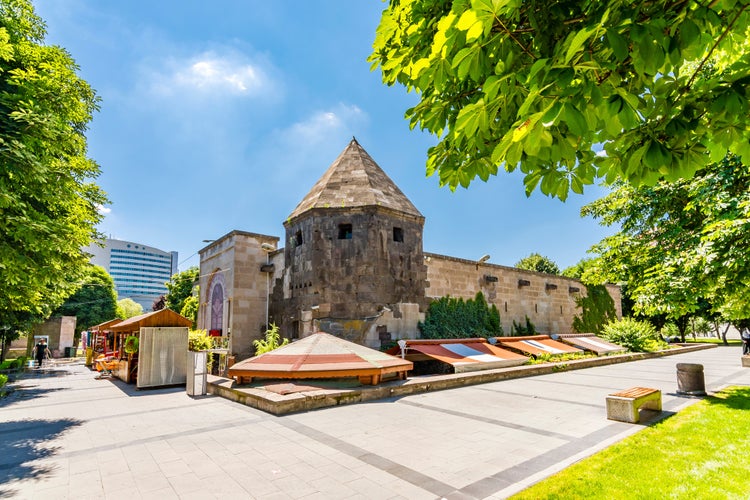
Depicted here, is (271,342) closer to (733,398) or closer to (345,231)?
(345,231)

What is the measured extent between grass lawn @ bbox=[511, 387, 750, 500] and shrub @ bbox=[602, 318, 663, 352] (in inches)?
593

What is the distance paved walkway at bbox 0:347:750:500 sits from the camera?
4.67 metres

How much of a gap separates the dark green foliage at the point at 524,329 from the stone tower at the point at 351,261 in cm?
743

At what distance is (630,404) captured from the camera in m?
7.04

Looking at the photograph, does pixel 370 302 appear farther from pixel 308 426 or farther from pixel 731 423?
pixel 731 423

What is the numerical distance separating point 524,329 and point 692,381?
39.1ft

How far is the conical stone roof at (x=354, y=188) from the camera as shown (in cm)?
1557

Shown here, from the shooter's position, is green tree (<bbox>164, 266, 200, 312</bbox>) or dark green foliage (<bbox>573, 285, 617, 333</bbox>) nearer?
dark green foliage (<bbox>573, 285, 617, 333</bbox>)

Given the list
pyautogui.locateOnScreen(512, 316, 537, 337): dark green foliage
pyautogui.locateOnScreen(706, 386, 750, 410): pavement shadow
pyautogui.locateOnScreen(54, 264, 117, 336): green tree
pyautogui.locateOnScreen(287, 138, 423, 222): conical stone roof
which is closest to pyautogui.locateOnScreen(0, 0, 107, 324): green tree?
pyautogui.locateOnScreen(287, 138, 423, 222): conical stone roof

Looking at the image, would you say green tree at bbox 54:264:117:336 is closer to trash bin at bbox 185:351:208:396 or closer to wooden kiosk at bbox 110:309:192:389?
wooden kiosk at bbox 110:309:192:389

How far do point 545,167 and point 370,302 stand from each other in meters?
12.3

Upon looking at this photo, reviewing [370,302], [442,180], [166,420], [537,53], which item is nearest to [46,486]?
[166,420]

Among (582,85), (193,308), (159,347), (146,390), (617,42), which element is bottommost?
(146,390)

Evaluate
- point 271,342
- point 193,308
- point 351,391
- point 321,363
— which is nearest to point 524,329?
point 271,342
